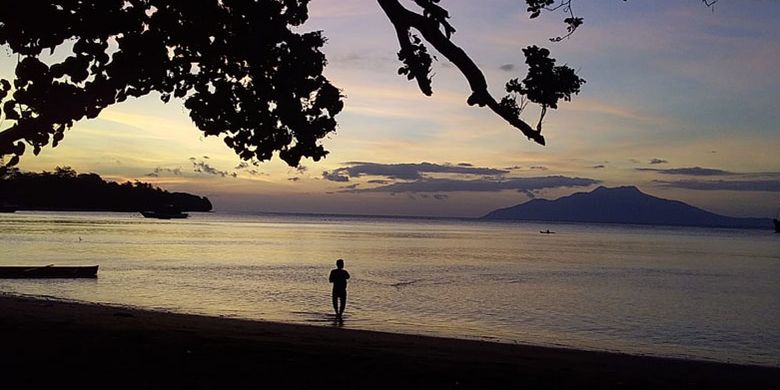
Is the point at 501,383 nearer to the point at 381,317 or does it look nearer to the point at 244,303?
the point at 381,317

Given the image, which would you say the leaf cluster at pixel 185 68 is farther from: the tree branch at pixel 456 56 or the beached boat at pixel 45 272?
the beached boat at pixel 45 272

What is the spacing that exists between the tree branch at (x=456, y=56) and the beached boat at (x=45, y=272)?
35487 mm

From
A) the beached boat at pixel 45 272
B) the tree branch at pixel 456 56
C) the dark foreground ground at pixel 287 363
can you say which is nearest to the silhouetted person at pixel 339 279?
the dark foreground ground at pixel 287 363

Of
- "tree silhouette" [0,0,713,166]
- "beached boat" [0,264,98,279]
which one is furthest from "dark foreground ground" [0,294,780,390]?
"beached boat" [0,264,98,279]

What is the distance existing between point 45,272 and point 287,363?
33.4 m

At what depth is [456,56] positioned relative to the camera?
33.5 feet

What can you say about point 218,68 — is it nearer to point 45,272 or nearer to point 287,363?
point 287,363

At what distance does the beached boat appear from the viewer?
129 feet

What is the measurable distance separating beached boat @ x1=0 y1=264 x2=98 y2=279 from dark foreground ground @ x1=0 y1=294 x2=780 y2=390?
22.5 metres

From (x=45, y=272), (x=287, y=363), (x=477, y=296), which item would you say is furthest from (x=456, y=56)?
(x=45, y=272)

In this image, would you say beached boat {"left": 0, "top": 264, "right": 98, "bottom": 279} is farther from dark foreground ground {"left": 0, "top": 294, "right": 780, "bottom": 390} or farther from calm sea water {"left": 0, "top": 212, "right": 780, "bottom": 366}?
dark foreground ground {"left": 0, "top": 294, "right": 780, "bottom": 390}

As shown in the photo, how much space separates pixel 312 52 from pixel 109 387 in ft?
21.7

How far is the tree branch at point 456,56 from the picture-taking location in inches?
403

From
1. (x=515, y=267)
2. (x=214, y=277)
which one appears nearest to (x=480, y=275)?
(x=515, y=267)
